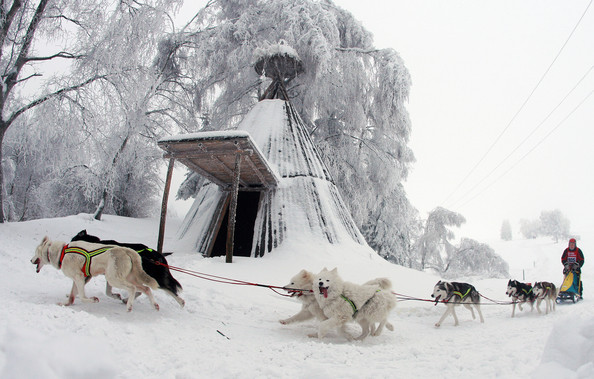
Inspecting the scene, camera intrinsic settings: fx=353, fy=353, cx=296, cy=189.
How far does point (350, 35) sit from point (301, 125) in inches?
230

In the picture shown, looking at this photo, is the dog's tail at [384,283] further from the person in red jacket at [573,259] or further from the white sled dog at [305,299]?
the person in red jacket at [573,259]

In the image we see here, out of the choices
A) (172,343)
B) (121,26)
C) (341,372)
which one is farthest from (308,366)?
(121,26)

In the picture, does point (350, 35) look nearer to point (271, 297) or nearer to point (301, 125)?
point (301, 125)

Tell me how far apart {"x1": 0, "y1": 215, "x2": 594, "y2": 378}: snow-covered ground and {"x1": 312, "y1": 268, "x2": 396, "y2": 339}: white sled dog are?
25 centimetres

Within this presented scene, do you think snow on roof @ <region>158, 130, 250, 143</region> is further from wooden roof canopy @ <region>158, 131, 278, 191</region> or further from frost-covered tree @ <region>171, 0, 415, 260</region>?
frost-covered tree @ <region>171, 0, 415, 260</region>

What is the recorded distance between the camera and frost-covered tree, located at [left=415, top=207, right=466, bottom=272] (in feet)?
59.3

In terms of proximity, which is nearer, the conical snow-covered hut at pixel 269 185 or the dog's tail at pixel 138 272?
the dog's tail at pixel 138 272

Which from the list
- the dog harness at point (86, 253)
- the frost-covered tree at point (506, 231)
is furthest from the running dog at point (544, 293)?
the frost-covered tree at point (506, 231)

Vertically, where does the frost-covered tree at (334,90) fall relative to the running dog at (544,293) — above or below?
above

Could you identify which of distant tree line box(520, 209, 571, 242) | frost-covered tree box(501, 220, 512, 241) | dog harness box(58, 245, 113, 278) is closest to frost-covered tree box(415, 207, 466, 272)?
dog harness box(58, 245, 113, 278)

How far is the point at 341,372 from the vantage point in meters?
2.52

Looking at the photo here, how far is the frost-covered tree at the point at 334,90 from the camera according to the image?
1249cm

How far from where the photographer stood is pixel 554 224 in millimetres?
49594

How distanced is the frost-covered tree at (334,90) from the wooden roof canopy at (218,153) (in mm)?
5274
